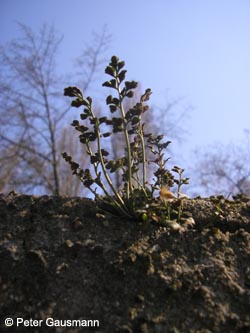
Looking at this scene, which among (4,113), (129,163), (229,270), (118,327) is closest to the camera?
(118,327)

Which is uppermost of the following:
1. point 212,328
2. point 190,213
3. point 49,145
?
point 49,145

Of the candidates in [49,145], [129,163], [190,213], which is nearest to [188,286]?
[190,213]

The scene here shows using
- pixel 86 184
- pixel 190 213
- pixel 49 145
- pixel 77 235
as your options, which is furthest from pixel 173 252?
pixel 49 145

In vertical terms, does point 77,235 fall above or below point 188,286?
above

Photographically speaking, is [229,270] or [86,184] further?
[86,184]

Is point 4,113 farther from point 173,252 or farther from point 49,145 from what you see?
Answer: point 173,252

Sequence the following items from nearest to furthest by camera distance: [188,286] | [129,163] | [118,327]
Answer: [118,327] → [188,286] → [129,163]
